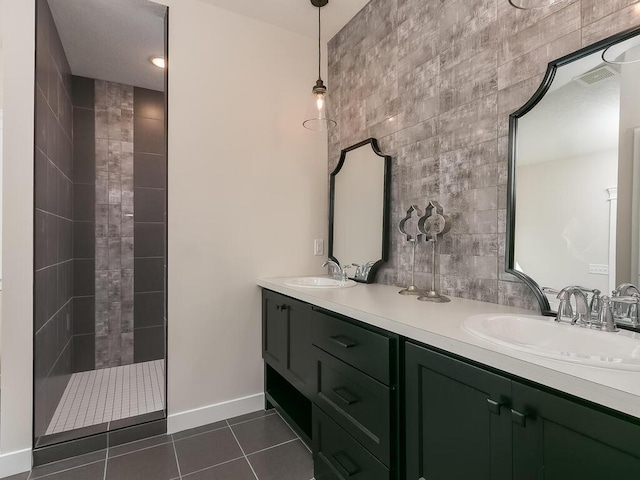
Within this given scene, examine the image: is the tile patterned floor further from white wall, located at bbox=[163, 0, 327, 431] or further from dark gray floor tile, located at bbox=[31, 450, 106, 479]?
white wall, located at bbox=[163, 0, 327, 431]

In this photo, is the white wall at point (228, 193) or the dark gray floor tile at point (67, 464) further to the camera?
the white wall at point (228, 193)

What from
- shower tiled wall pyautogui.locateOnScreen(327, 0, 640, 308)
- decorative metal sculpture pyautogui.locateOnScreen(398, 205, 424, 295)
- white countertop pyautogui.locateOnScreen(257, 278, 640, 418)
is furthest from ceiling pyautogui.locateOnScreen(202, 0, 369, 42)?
white countertop pyautogui.locateOnScreen(257, 278, 640, 418)

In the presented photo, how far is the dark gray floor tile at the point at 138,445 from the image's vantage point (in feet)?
6.14

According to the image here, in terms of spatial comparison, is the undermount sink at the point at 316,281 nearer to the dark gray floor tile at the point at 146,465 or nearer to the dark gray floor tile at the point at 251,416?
the dark gray floor tile at the point at 251,416

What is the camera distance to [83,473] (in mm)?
1692

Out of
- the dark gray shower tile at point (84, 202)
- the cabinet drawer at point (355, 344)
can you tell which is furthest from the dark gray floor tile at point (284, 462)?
the dark gray shower tile at point (84, 202)

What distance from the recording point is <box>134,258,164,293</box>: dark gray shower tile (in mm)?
3170

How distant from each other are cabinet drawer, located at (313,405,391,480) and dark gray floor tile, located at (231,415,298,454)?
0.43 meters

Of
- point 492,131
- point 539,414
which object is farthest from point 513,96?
point 539,414

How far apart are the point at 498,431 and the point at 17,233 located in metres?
2.17

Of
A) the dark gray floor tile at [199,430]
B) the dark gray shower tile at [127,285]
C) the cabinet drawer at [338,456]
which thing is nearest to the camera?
the cabinet drawer at [338,456]

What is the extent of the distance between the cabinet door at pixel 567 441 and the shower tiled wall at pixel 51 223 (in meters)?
2.16

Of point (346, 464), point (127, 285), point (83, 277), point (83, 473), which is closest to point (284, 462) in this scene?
point (346, 464)

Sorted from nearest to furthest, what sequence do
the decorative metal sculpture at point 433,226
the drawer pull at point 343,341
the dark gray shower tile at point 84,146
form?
the drawer pull at point 343,341
the decorative metal sculpture at point 433,226
the dark gray shower tile at point 84,146
